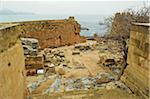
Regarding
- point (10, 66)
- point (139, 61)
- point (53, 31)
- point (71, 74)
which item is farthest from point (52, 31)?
point (10, 66)

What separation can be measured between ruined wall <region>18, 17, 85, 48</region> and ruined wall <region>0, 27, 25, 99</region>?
12.9 meters

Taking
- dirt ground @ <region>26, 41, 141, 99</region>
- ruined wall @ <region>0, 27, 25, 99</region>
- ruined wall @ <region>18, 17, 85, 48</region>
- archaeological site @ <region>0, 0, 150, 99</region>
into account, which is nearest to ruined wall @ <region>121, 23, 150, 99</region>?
archaeological site @ <region>0, 0, 150, 99</region>

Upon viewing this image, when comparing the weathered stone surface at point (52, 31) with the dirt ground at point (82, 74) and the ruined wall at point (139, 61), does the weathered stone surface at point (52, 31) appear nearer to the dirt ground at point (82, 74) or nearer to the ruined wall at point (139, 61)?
the dirt ground at point (82, 74)

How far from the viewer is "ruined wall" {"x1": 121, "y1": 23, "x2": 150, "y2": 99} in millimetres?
5480

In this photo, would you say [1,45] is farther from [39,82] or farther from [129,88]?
[39,82]

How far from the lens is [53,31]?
65.0 feet

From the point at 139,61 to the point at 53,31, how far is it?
566 inches

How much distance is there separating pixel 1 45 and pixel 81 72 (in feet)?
21.3

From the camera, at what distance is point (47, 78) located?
9055 mm

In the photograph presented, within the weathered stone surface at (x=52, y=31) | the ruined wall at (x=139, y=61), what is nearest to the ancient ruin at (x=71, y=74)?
the ruined wall at (x=139, y=61)

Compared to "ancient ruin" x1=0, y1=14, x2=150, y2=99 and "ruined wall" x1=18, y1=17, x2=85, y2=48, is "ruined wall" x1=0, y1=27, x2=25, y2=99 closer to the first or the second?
"ancient ruin" x1=0, y1=14, x2=150, y2=99

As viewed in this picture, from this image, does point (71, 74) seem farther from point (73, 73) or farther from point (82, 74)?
point (82, 74)

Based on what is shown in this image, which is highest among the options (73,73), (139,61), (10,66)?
(10,66)

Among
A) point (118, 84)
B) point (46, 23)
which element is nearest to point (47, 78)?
point (118, 84)
